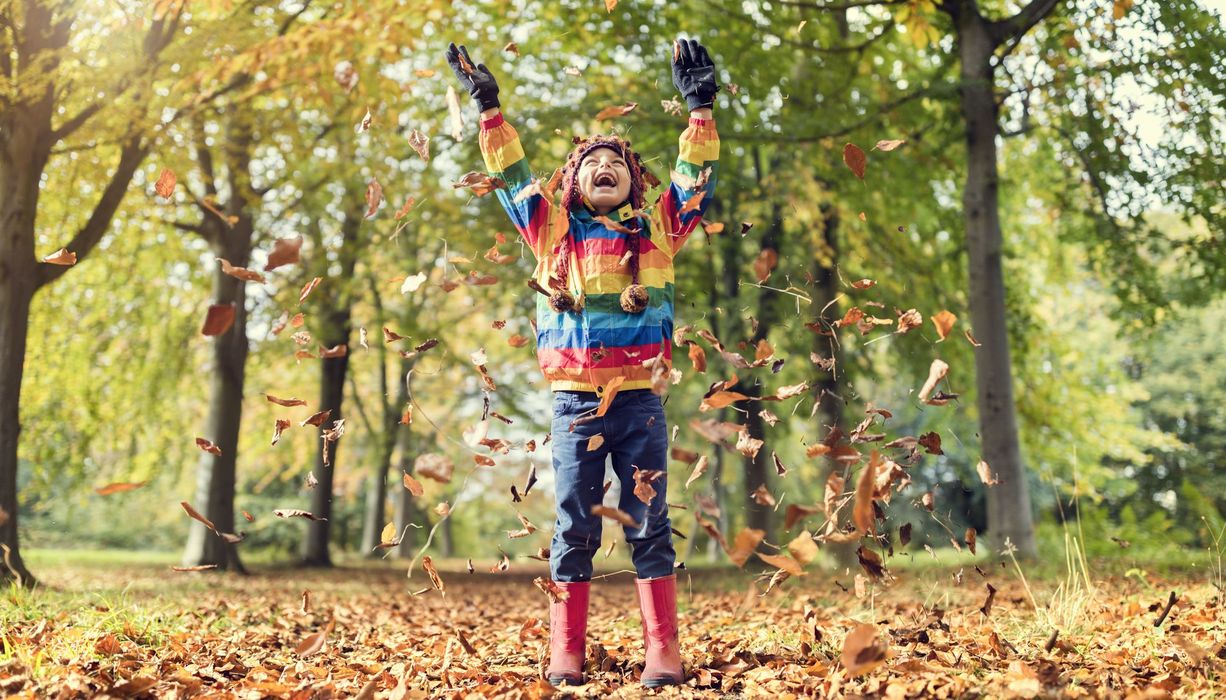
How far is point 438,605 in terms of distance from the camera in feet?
25.9

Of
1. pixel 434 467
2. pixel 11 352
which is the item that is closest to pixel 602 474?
pixel 434 467

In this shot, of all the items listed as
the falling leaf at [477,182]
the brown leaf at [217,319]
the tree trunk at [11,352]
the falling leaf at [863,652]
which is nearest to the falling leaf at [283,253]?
the brown leaf at [217,319]

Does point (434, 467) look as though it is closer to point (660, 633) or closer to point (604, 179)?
point (660, 633)

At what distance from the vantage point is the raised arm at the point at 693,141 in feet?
12.2

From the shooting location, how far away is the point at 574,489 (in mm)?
3566

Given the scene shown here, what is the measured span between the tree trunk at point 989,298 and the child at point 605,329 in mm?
5682

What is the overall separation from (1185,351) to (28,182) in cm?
2807

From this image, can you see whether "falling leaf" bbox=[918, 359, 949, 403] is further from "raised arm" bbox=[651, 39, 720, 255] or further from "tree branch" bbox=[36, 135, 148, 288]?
"tree branch" bbox=[36, 135, 148, 288]

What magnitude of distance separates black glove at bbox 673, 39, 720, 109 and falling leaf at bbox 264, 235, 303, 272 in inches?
63.3

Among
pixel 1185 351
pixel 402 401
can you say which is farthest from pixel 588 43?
pixel 1185 351

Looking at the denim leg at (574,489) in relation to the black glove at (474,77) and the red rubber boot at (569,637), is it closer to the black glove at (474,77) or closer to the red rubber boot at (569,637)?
the red rubber boot at (569,637)

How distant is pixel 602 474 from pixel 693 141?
1.38m

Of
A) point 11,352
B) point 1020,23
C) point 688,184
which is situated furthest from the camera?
point 1020,23

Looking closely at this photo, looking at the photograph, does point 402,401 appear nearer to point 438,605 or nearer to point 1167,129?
point 438,605
